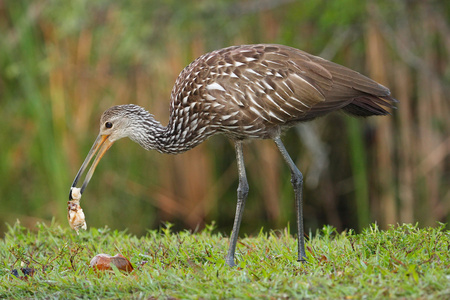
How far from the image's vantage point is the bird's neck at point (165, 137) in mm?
5750

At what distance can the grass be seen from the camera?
156 inches

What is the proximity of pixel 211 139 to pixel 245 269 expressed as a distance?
515 centimetres

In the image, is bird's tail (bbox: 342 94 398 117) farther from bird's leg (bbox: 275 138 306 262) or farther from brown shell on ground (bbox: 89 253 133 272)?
brown shell on ground (bbox: 89 253 133 272)

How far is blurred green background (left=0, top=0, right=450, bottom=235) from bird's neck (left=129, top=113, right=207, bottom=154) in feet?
10.3

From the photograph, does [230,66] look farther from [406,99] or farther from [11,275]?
[406,99]

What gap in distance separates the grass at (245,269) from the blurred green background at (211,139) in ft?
10.8

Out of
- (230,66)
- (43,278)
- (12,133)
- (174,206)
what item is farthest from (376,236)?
(12,133)

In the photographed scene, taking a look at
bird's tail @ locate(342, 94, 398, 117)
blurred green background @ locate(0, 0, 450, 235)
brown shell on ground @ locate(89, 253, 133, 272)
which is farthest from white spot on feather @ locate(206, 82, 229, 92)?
blurred green background @ locate(0, 0, 450, 235)

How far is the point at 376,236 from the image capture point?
5.04 m

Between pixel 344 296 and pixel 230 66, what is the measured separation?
2198 millimetres

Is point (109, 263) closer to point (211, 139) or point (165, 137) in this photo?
point (165, 137)

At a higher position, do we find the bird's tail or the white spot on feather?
the white spot on feather

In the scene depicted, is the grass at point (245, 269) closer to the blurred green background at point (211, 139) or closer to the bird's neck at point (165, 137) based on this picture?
the bird's neck at point (165, 137)

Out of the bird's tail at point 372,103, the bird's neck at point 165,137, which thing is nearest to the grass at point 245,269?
the bird's neck at point 165,137
